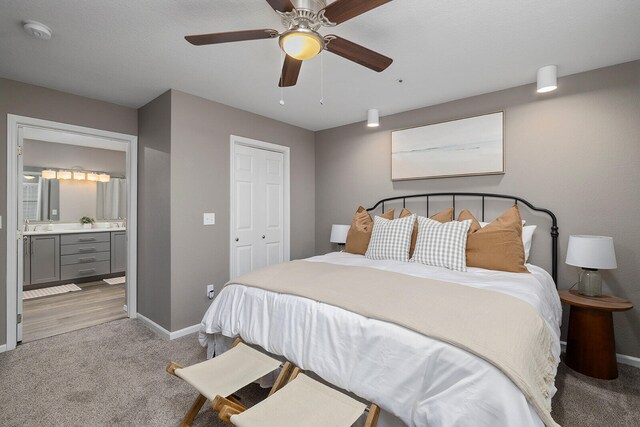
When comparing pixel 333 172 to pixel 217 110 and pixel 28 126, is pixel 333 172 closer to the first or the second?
pixel 217 110

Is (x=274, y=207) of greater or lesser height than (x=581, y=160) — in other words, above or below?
below

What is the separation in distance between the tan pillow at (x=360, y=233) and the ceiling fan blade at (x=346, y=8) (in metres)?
2.16

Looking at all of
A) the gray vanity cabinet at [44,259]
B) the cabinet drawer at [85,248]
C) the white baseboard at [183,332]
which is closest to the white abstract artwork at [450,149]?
the white baseboard at [183,332]

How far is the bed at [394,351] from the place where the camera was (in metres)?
1.13

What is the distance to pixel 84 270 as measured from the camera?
4.95m

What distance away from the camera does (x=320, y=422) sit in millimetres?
1313

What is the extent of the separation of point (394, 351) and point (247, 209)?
2.66 m

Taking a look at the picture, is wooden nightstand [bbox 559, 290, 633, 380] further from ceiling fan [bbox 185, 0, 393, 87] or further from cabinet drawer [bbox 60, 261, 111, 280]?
cabinet drawer [bbox 60, 261, 111, 280]

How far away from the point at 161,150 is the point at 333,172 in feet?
7.11

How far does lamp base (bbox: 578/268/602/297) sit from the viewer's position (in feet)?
7.59

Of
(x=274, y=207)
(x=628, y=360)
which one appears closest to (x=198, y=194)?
(x=274, y=207)

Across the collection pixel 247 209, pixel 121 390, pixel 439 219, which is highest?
pixel 247 209

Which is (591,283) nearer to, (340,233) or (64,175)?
(340,233)

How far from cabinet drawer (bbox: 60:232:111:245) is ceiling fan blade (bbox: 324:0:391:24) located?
5391mm
